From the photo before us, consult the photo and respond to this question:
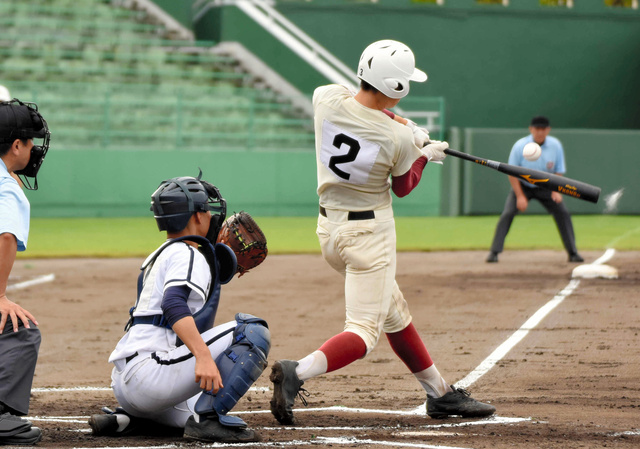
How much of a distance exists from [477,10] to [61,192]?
42.3ft

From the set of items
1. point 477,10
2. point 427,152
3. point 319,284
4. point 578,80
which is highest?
point 477,10

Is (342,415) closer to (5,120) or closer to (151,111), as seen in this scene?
(5,120)

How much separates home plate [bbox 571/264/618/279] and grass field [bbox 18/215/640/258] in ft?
11.6

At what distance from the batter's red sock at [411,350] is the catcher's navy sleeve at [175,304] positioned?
147cm

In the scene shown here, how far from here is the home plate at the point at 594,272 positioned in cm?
1148

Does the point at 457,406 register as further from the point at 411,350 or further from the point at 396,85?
the point at 396,85

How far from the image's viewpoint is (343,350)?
5125 millimetres

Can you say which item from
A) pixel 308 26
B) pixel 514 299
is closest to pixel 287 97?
pixel 308 26

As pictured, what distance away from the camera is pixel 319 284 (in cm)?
1158

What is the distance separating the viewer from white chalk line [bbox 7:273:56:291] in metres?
11.1

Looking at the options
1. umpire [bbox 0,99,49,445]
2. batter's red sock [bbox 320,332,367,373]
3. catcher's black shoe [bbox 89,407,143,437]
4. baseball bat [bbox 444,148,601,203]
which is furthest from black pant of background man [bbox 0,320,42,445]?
baseball bat [bbox 444,148,601,203]

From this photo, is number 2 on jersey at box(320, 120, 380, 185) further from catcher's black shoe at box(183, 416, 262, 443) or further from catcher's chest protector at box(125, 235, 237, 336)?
catcher's black shoe at box(183, 416, 262, 443)

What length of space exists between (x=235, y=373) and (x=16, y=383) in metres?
1.04

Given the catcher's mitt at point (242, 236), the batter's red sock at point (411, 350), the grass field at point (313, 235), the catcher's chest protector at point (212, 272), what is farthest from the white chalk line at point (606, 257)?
the catcher's chest protector at point (212, 272)
